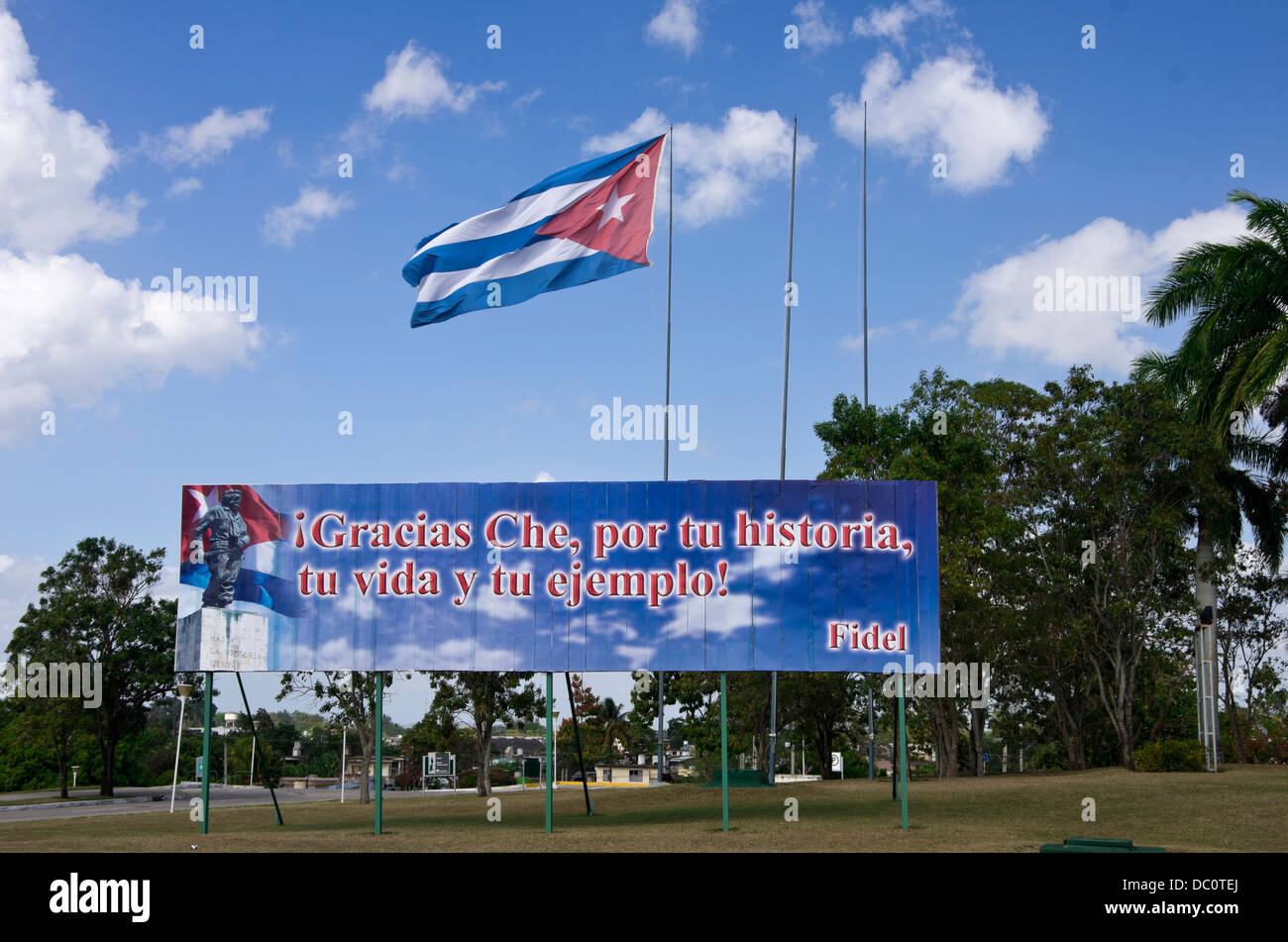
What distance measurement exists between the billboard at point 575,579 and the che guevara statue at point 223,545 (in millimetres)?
51

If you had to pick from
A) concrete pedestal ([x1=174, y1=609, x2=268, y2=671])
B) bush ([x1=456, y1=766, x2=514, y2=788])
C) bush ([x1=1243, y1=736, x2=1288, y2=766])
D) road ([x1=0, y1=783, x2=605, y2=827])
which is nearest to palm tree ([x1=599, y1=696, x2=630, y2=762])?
bush ([x1=456, y1=766, x2=514, y2=788])

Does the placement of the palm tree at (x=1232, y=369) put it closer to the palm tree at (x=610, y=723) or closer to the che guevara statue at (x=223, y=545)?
the che guevara statue at (x=223, y=545)

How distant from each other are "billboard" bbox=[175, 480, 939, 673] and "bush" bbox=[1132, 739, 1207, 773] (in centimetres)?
1728

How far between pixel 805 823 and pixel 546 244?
13.6m

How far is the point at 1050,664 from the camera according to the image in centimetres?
4684

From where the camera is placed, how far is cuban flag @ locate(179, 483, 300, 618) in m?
23.8

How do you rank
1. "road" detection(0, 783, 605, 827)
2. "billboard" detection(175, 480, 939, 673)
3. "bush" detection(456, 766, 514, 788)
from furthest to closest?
"bush" detection(456, 766, 514, 788), "road" detection(0, 783, 605, 827), "billboard" detection(175, 480, 939, 673)

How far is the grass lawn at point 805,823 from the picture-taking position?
21156mm

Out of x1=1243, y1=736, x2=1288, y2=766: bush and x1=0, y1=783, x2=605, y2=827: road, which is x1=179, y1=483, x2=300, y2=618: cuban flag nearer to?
x1=0, y1=783, x2=605, y2=827: road

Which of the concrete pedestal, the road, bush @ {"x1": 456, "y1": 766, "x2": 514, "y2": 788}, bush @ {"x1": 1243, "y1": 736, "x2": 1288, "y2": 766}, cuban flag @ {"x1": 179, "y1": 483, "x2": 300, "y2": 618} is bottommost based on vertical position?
bush @ {"x1": 456, "y1": 766, "x2": 514, "y2": 788}

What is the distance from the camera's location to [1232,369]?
1366 inches

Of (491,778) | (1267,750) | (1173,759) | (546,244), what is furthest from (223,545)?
(491,778)

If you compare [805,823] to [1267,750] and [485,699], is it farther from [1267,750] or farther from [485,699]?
[1267,750]
